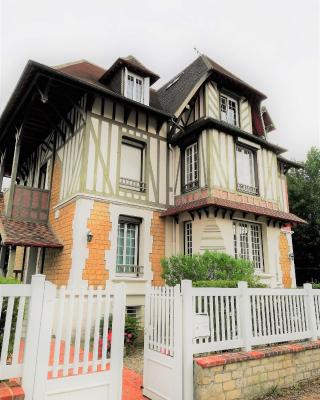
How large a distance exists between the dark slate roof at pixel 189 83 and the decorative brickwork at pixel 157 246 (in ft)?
12.9

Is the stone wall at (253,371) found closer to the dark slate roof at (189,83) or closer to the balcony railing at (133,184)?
the balcony railing at (133,184)

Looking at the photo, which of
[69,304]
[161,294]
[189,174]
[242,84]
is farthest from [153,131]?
[69,304]

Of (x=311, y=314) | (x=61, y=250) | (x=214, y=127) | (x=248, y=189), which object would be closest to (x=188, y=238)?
(x=248, y=189)

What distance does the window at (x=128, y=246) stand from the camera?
950 centimetres

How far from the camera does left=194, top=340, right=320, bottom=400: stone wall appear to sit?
424cm

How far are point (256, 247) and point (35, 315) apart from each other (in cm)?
882

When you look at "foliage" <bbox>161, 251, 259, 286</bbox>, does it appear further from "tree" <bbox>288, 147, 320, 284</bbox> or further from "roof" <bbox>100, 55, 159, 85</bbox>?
"tree" <bbox>288, 147, 320, 284</bbox>

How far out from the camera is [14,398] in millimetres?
3127

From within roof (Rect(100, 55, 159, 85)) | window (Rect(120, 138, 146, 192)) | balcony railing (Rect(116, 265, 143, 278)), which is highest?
roof (Rect(100, 55, 159, 85))

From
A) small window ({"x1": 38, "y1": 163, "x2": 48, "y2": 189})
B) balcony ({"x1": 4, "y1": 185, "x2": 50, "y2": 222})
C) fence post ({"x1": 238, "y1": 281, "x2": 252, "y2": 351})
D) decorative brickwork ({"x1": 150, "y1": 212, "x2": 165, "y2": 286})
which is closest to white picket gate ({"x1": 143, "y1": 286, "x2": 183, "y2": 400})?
fence post ({"x1": 238, "y1": 281, "x2": 252, "y2": 351})

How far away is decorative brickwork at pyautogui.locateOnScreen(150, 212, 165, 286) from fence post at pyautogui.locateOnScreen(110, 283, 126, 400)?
5612 millimetres

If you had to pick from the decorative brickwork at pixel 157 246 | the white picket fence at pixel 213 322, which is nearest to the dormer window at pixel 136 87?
the decorative brickwork at pixel 157 246

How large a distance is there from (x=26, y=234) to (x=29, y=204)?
172 centimetres

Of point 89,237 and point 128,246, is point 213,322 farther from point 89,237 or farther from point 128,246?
point 128,246
